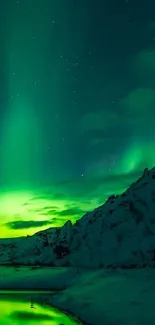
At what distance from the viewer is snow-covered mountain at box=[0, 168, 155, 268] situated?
259ft

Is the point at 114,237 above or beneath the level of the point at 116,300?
above

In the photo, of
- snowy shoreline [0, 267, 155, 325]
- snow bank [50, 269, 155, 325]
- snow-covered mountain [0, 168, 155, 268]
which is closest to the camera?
snow bank [50, 269, 155, 325]

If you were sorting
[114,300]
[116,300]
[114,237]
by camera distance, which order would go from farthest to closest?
[114,237] → [114,300] → [116,300]

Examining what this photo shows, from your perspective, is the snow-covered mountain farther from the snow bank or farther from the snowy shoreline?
the snow bank

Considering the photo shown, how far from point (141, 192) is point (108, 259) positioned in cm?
1778

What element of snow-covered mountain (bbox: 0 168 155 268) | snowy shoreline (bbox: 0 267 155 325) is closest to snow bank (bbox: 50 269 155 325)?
snowy shoreline (bbox: 0 267 155 325)

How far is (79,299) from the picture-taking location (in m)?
35.9

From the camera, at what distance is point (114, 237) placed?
8962 cm

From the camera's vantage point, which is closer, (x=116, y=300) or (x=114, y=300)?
(x=116, y=300)

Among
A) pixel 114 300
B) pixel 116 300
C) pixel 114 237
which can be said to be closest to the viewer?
pixel 116 300

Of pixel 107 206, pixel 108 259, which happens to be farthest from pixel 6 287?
pixel 107 206

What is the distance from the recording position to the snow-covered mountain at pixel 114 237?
259ft

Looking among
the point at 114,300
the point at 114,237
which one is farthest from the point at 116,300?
the point at 114,237

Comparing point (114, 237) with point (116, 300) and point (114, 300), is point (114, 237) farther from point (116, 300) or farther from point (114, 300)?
point (116, 300)
